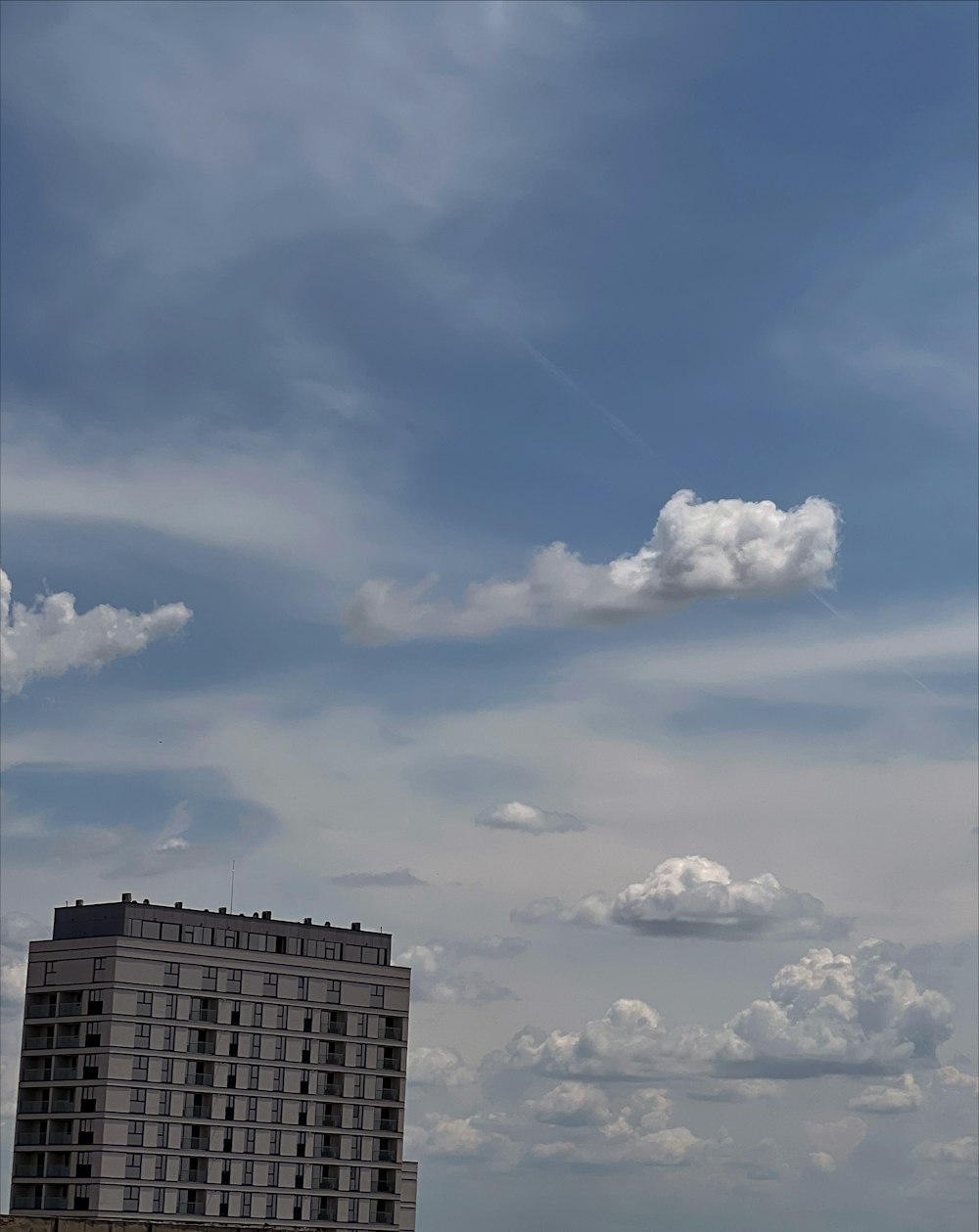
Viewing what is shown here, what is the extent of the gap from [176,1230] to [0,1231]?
9.43 meters

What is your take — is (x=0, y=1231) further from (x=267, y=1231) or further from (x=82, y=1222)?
(x=267, y=1231)

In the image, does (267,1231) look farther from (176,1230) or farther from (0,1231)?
(0,1231)

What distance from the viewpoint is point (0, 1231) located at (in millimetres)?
83438

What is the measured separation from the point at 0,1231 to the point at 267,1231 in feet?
38.4

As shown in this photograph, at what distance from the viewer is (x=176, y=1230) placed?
9019 centimetres

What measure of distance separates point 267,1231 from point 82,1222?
803 cm

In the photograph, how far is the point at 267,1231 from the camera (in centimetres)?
8825

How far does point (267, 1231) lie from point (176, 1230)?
187 inches

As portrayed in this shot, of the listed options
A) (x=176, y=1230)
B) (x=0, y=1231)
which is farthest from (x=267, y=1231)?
(x=0, y=1231)

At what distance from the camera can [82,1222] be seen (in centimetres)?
8625

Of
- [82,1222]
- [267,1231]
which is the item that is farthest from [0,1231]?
[267,1231]

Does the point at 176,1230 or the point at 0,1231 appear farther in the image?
the point at 176,1230

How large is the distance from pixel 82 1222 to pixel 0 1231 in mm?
4029
